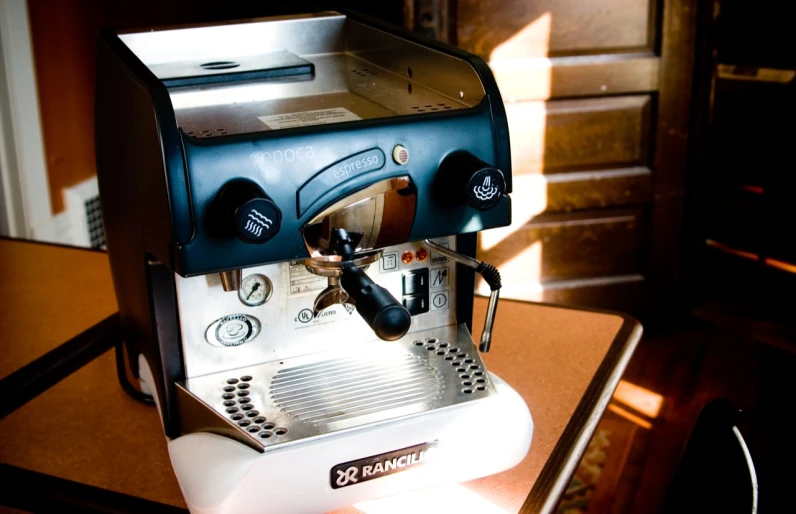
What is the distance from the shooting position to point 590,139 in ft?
8.46

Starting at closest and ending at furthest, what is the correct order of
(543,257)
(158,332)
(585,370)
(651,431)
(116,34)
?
1. (158,332)
2. (116,34)
3. (585,370)
4. (651,431)
5. (543,257)

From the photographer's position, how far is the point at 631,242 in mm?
2750

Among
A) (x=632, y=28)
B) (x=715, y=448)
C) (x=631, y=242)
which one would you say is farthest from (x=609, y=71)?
(x=715, y=448)

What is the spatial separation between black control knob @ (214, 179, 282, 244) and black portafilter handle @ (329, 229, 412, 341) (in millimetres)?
83

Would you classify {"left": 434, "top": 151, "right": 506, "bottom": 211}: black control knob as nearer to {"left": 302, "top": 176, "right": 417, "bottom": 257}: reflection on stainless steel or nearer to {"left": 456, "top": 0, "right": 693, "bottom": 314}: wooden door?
{"left": 302, "top": 176, "right": 417, "bottom": 257}: reflection on stainless steel

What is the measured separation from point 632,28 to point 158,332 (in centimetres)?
197

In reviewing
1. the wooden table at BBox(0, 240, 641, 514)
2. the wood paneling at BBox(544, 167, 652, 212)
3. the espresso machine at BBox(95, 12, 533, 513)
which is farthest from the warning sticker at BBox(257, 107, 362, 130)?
the wood paneling at BBox(544, 167, 652, 212)

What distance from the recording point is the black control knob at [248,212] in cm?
74

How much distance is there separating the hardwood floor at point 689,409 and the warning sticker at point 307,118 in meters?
1.42

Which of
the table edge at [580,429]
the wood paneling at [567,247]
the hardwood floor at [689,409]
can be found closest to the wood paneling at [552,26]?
the wood paneling at [567,247]

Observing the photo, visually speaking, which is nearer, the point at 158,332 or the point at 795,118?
the point at 158,332

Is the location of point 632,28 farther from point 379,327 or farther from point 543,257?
point 379,327

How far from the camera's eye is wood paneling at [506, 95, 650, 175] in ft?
8.25

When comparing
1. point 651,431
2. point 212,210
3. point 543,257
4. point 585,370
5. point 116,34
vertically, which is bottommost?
point 651,431
